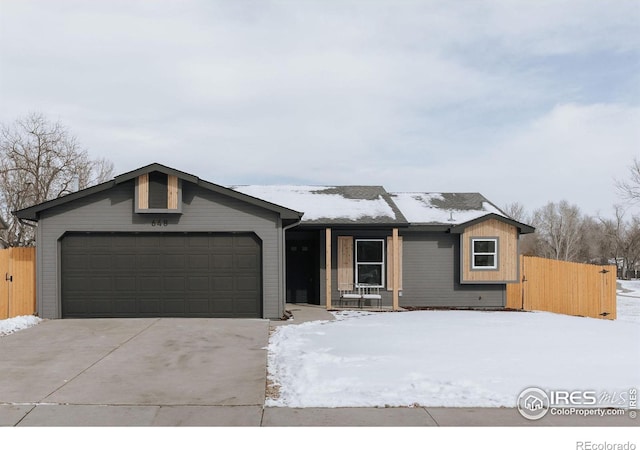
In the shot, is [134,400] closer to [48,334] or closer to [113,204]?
[48,334]

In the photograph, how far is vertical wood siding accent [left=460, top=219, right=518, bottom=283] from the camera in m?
16.6

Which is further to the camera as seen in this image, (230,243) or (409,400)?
(230,243)

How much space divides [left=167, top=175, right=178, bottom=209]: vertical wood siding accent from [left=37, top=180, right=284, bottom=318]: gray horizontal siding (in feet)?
0.82

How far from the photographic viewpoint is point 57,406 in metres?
5.91

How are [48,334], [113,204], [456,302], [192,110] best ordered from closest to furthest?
[48,334], [113,204], [456,302], [192,110]

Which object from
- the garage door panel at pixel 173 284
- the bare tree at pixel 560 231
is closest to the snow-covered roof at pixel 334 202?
the garage door panel at pixel 173 284

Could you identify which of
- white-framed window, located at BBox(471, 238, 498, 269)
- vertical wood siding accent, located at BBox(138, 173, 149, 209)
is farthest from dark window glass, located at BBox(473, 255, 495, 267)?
vertical wood siding accent, located at BBox(138, 173, 149, 209)

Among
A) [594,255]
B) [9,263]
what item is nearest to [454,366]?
[9,263]

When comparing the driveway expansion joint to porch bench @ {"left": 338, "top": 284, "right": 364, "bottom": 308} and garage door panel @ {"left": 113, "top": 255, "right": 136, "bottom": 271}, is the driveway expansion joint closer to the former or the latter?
garage door panel @ {"left": 113, "top": 255, "right": 136, "bottom": 271}

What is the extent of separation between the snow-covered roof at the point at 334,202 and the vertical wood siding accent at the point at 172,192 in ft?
13.6

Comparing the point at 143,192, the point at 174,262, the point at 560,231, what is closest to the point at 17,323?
the point at 174,262

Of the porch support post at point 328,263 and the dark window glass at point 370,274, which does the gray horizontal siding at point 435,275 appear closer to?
the dark window glass at point 370,274

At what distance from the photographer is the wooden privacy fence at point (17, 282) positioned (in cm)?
1341

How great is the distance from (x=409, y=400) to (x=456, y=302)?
1133cm
